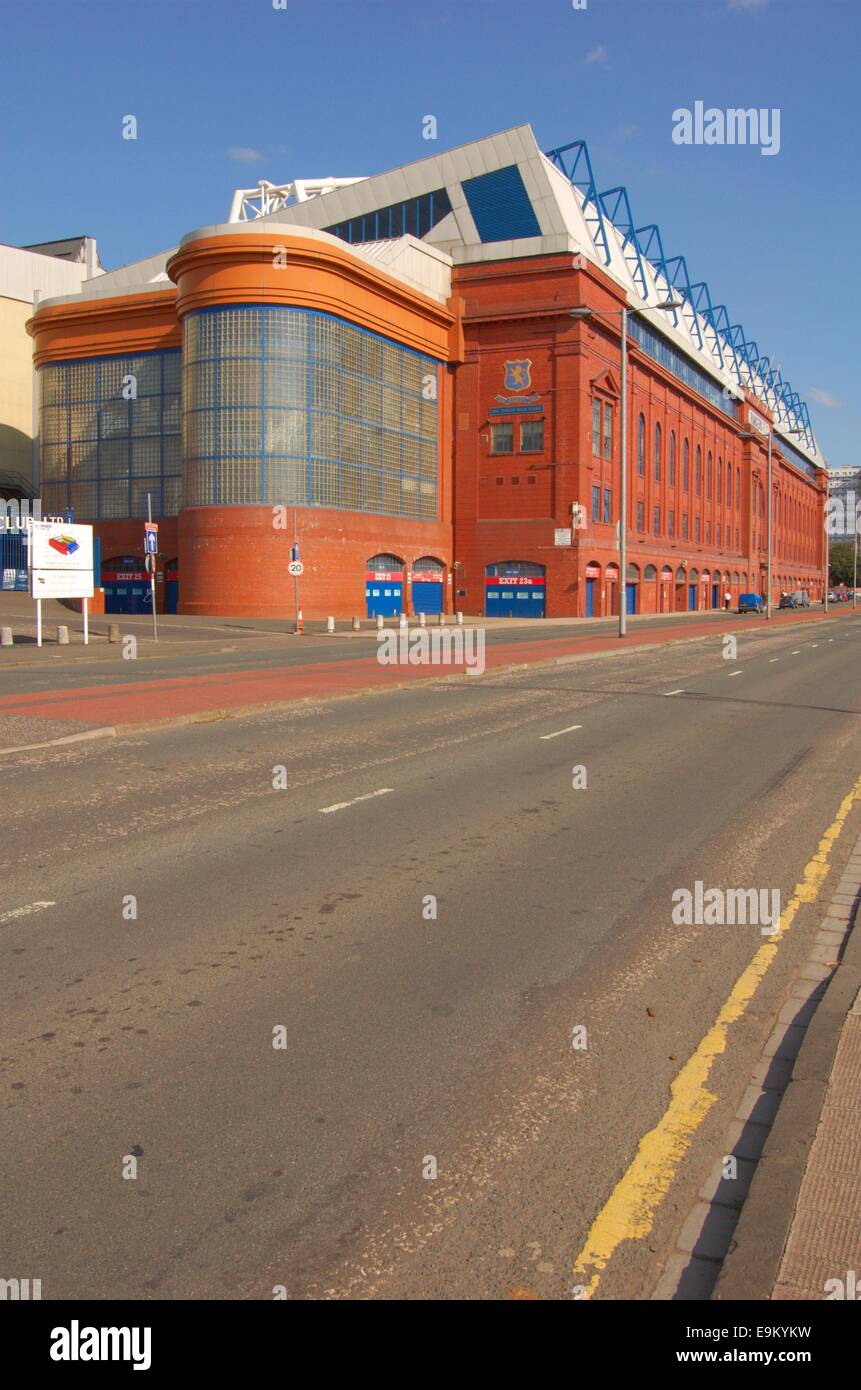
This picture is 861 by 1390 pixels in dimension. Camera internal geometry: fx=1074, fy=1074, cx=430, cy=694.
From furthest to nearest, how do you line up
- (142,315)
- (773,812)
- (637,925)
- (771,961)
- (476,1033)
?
(142,315), (773,812), (637,925), (771,961), (476,1033)

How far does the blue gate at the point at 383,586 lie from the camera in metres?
55.9

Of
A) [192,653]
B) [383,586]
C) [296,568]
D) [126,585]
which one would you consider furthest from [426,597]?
[192,653]

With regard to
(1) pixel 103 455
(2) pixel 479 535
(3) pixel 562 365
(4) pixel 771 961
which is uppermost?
(3) pixel 562 365

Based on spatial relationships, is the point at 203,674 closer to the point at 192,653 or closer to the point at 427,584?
the point at 192,653

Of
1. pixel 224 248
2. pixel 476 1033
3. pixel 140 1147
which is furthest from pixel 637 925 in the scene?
pixel 224 248

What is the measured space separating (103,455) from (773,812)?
2285 inches

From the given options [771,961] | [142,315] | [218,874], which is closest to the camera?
[771,961]

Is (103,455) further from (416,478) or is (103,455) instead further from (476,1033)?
(476,1033)

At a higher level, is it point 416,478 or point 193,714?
point 416,478

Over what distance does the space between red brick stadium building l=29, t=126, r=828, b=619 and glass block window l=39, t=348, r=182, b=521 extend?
4.9 inches

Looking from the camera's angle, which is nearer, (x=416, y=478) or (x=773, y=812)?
(x=773, y=812)

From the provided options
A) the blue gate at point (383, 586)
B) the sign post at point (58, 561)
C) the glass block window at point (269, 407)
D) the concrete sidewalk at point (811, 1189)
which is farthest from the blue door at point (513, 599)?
the concrete sidewalk at point (811, 1189)

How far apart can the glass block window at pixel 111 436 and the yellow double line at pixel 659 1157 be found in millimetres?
58079

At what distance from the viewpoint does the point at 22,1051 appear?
4.30m
